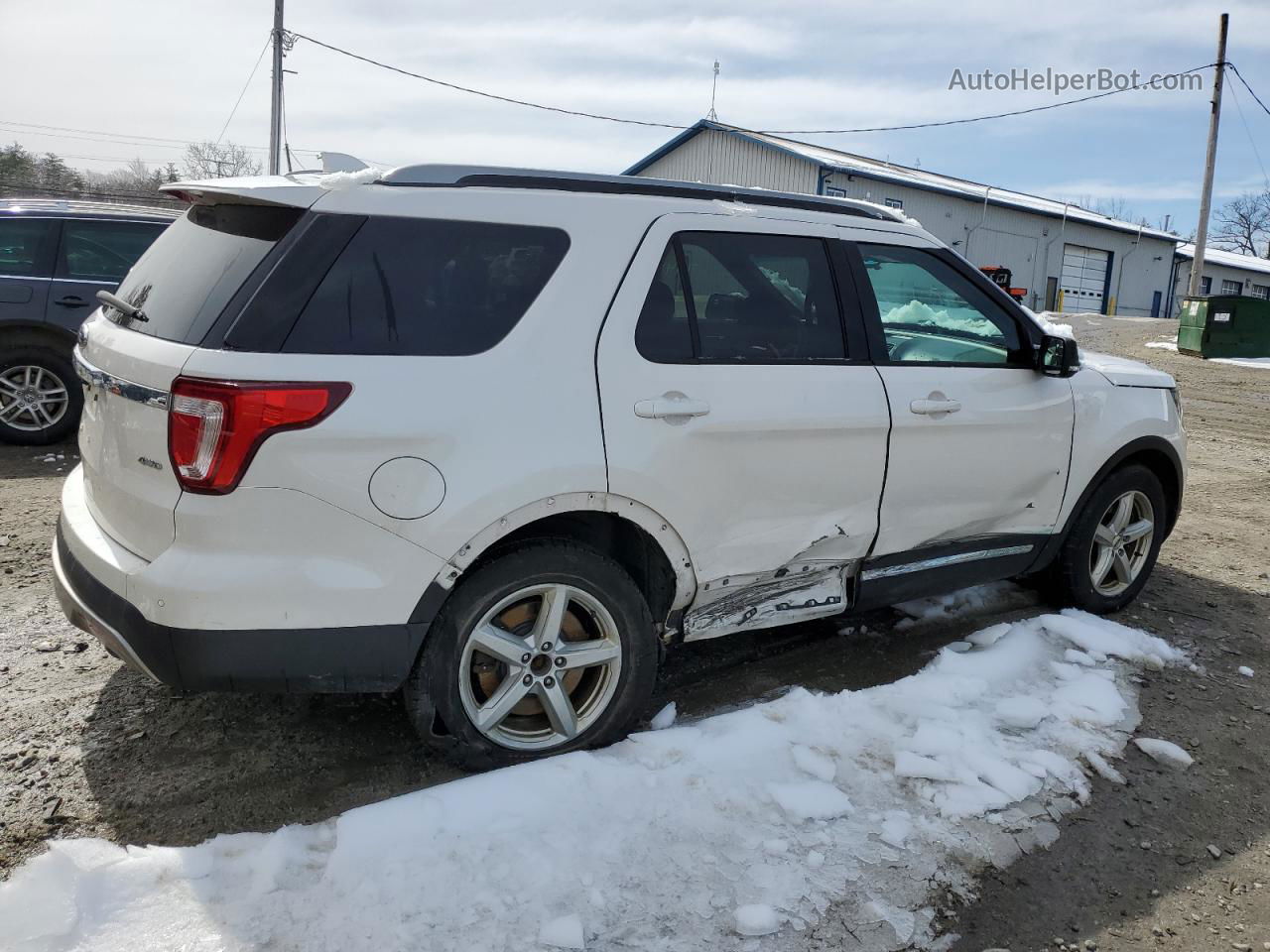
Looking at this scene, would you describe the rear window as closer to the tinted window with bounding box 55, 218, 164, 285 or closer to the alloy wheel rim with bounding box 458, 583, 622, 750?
the alloy wheel rim with bounding box 458, 583, 622, 750

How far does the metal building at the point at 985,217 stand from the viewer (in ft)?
96.9

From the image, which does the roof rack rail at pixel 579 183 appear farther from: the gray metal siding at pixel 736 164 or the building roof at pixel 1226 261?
the building roof at pixel 1226 261

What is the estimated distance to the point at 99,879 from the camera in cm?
254

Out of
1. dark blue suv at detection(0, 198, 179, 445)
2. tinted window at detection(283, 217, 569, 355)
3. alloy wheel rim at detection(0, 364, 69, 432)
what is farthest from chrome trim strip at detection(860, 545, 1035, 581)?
alloy wheel rim at detection(0, 364, 69, 432)

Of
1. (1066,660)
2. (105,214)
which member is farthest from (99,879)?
(105,214)

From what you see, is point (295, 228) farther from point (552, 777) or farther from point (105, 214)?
point (105, 214)

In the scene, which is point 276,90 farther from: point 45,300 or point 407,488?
point 407,488

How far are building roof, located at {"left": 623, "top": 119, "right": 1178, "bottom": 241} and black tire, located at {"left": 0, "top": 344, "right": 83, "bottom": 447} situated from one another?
71.5 feet

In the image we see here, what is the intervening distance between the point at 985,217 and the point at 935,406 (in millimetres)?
33338

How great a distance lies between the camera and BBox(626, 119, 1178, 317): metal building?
29.5 metres

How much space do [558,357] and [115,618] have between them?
1.49 metres

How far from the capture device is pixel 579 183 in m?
3.32

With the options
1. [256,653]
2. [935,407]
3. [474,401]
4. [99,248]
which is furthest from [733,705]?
[99,248]

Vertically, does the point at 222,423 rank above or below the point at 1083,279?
below
